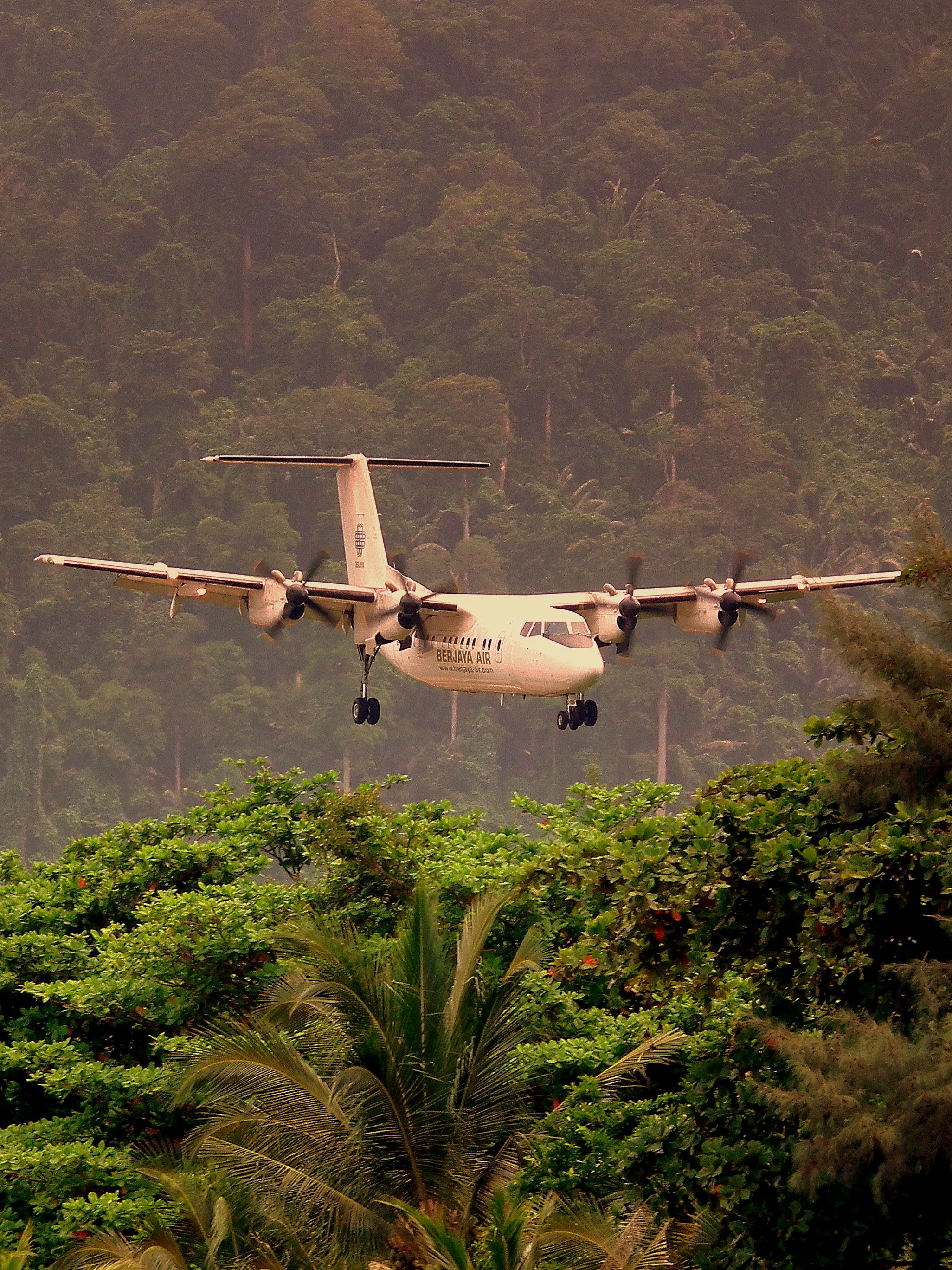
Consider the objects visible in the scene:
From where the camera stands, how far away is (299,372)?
11875cm

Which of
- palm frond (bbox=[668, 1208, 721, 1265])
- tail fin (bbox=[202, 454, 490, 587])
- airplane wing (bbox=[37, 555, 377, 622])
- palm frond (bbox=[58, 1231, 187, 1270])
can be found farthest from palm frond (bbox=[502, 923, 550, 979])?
tail fin (bbox=[202, 454, 490, 587])

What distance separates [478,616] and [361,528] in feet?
25.3

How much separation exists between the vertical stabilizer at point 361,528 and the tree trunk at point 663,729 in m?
56.4

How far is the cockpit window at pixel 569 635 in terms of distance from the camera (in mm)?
37562

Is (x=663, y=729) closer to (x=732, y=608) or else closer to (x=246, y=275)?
(x=246, y=275)

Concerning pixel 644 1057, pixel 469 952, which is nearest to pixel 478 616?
pixel 469 952

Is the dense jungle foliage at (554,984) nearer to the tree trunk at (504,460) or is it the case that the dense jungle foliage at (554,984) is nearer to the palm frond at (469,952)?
the palm frond at (469,952)

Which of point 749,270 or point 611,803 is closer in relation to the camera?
point 611,803

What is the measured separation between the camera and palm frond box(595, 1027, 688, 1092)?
1509 centimetres

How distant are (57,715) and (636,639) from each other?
3216cm

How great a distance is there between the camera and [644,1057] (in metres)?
15.1

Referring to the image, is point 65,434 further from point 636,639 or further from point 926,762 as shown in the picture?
point 926,762

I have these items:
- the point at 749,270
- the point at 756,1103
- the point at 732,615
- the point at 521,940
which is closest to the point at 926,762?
the point at 756,1103

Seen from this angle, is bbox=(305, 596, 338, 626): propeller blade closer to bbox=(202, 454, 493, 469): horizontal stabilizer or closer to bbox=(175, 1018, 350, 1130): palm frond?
bbox=(202, 454, 493, 469): horizontal stabilizer
